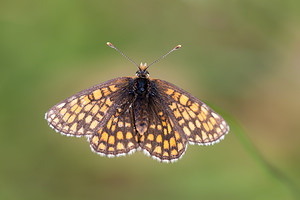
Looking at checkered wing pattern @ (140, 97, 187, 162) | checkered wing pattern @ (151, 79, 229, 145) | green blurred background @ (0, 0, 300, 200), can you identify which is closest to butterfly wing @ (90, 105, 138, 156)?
checkered wing pattern @ (140, 97, 187, 162)

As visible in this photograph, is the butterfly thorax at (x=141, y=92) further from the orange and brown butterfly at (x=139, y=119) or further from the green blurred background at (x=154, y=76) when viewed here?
the green blurred background at (x=154, y=76)

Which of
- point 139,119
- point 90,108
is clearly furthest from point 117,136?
point 90,108

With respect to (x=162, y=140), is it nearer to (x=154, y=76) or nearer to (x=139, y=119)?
(x=139, y=119)

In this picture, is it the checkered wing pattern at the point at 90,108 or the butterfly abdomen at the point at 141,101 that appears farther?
the butterfly abdomen at the point at 141,101

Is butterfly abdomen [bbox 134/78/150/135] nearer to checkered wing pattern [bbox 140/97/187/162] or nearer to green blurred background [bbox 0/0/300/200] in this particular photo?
checkered wing pattern [bbox 140/97/187/162]

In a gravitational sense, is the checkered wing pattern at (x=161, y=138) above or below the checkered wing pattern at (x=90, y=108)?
below

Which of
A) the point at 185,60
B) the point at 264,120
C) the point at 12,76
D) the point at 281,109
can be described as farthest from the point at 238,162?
the point at 12,76

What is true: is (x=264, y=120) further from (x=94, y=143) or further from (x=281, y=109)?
(x=94, y=143)

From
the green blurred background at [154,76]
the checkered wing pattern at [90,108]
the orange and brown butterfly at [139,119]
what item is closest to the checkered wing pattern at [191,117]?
the orange and brown butterfly at [139,119]
